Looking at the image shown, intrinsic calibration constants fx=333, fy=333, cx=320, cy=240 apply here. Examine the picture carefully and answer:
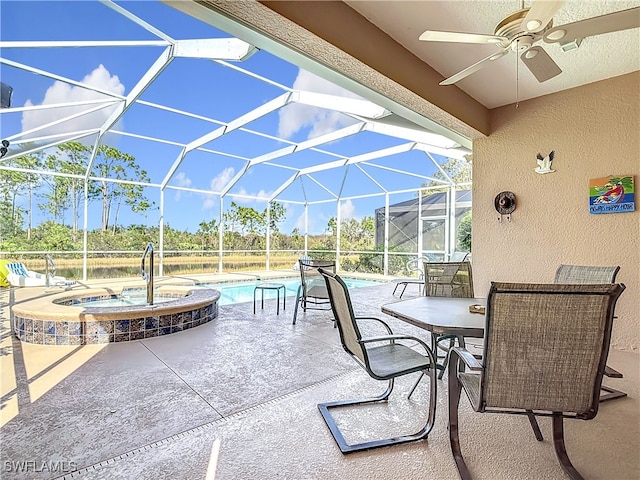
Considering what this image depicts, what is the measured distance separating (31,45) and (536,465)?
5.70m

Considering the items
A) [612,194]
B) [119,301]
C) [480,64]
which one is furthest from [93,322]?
[612,194]

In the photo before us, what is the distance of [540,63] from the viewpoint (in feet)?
8.09

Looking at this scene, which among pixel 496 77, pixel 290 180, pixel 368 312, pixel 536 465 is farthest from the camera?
pixel 290 180

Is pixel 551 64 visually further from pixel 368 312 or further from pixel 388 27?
pixel 368 312

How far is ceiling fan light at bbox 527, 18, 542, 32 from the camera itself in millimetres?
1950

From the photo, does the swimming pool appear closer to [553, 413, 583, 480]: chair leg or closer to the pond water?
the pond water

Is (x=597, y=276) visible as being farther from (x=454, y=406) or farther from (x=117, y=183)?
(x=117, y=183)

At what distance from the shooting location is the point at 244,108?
6.24m

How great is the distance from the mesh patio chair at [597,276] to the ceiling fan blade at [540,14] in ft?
6.16

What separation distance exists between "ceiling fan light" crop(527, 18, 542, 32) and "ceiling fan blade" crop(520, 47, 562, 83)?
291 mm

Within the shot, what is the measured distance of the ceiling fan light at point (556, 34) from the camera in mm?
1992

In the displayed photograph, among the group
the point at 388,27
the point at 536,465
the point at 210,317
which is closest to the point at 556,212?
the point at 388,27

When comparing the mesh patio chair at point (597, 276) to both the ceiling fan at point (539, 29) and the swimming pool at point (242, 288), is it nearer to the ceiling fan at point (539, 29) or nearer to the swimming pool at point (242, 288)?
the ceiling fan at point (539, 29)

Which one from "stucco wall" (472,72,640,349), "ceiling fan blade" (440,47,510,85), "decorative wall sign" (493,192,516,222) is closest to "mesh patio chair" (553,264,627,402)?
"stucco wall" (472,72,640,349)
